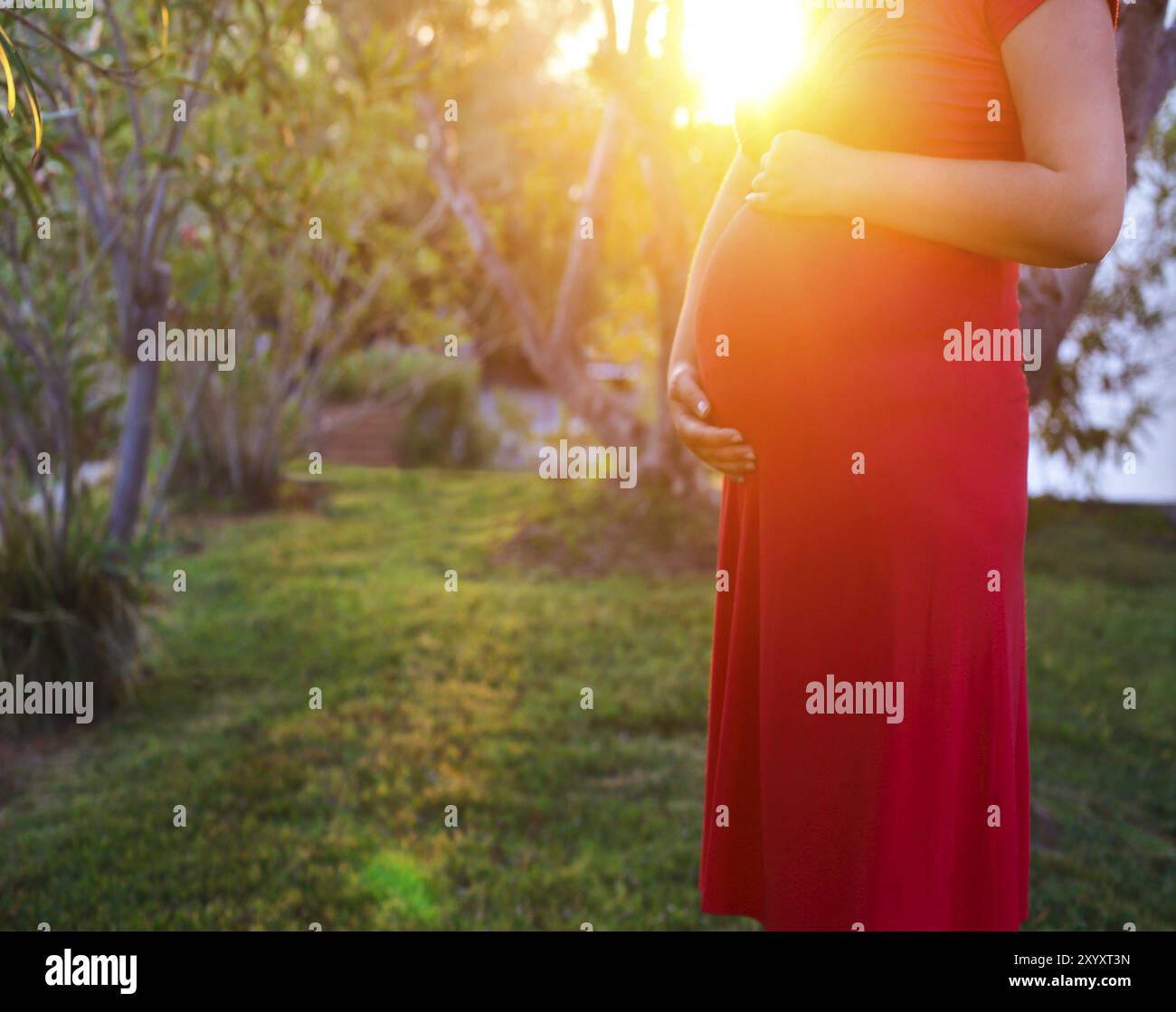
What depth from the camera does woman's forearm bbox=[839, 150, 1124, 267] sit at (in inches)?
50.8

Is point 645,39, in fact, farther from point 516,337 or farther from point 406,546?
point 516,337

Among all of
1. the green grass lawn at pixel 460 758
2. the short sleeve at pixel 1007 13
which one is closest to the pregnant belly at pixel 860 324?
the short sleeve at pixel 1007 13

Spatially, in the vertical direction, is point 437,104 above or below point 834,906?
above

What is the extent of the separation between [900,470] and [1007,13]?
59cm

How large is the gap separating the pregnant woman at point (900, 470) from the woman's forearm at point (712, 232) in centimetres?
20

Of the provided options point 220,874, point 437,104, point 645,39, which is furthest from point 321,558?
point 220,874

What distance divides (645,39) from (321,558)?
4.14 meters

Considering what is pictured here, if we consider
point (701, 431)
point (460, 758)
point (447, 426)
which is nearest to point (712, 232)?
point (701, 431)

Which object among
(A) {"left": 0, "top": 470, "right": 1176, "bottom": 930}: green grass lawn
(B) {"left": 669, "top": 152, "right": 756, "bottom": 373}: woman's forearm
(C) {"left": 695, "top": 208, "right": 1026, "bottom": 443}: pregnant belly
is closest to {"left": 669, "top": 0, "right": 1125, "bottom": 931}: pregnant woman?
(C) {"left": 695, "top": 208, "right": 1026, "bottom": 443}: pregnant belly

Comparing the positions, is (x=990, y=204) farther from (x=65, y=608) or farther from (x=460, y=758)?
(x=65, y=608)

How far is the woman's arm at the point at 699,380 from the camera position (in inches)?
60.8

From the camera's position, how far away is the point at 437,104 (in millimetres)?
8188

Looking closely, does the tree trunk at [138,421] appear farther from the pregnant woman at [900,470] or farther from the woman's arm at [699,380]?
the pregnant woman at [900,470]

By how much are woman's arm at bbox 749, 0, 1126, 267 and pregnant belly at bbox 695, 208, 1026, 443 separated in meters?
0.07
